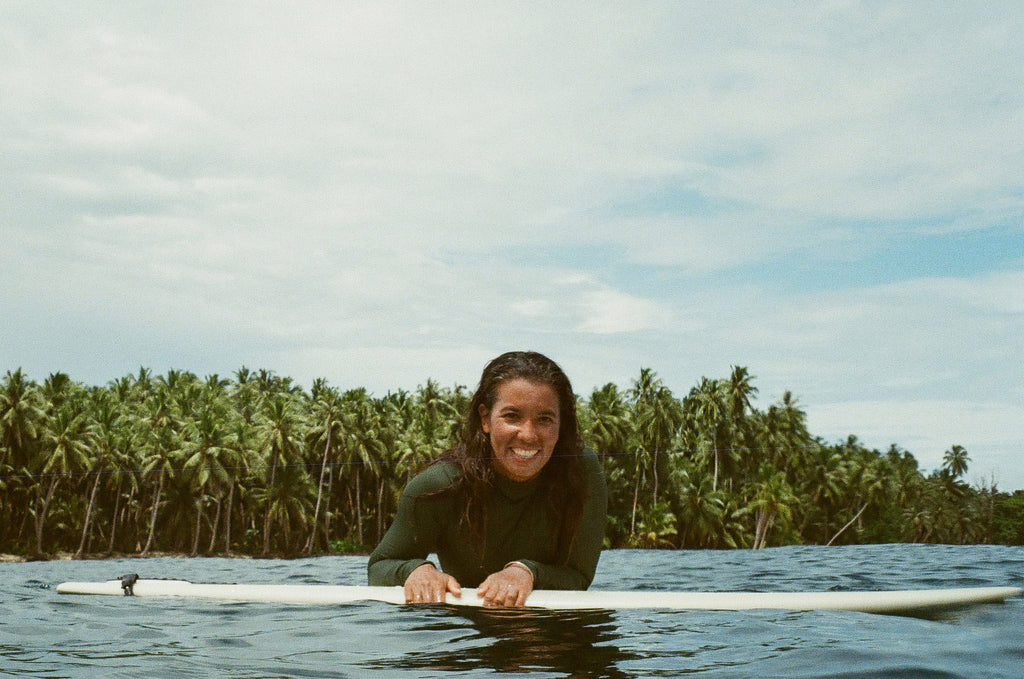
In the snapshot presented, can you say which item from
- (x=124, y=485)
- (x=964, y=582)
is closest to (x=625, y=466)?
(x=124, y=485)

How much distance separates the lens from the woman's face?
17.4 feet

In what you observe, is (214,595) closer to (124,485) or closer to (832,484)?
(124,485)

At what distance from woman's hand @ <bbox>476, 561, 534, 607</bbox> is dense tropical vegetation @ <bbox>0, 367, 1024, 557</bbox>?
56.0 metres

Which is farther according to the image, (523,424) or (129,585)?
(129,585)

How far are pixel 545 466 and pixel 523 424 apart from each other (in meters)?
0.49

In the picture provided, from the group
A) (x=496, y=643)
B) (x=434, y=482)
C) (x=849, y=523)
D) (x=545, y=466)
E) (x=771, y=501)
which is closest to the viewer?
(x=496, y=643)

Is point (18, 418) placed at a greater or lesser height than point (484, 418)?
greater

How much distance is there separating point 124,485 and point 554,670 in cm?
6815

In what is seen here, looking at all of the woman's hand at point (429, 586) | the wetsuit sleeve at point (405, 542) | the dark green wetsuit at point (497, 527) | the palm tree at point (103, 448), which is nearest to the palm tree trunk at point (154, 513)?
the palm tree at point (103, 448)

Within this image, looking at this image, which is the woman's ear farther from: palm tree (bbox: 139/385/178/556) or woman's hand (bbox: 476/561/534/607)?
palm tree (bbox: 139/385/178/556)

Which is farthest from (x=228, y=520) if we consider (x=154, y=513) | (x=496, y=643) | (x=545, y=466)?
(x=496, y=643)

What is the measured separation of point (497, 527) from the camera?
18.6ft

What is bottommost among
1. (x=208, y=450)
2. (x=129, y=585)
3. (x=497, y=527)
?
(x=129, y=585)

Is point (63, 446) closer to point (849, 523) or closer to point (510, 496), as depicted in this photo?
point (510, 496)
